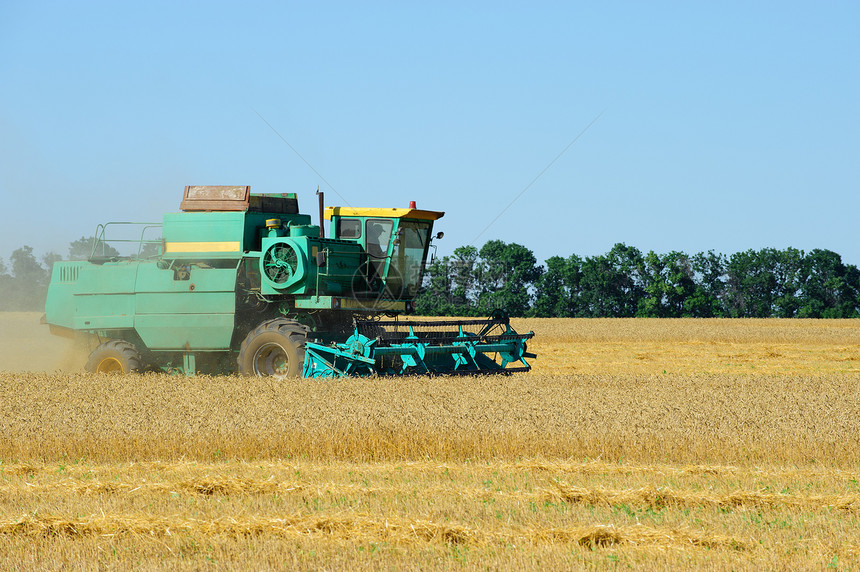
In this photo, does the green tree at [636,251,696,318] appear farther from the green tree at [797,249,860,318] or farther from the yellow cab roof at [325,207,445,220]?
the yellow cab roof at [325,207,445,220]

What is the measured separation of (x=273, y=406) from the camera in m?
9.32

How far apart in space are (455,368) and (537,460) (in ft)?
18.1

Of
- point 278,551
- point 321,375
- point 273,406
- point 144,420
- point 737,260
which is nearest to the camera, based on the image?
point 278,551

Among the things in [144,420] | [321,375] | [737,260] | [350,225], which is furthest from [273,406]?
[737,260]

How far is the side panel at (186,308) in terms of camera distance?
13203 millimetres

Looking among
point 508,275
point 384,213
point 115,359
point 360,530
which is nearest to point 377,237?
point 384,213

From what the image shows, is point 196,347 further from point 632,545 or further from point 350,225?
point 632,545

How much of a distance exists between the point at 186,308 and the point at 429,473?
7353 mm

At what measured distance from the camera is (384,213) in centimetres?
1329

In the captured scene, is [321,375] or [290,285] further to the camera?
[290,285]

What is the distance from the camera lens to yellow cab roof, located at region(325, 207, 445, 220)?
13.2 m

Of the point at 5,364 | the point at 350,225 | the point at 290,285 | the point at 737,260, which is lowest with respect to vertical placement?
the point at 5,364

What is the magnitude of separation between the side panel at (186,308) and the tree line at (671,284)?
3796 cm

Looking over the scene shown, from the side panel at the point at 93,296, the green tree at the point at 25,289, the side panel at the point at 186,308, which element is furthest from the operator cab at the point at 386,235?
the green tree at the point at 25,289
